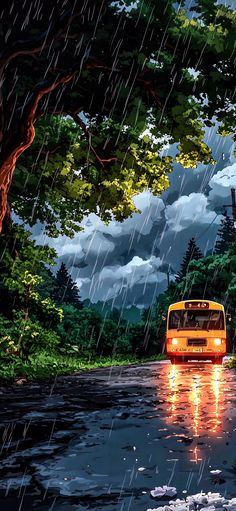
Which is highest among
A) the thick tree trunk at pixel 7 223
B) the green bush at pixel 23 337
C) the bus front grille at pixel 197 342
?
the thick tree trunk at pixel 7 223

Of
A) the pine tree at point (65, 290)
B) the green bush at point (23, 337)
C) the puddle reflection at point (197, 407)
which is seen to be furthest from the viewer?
the pine tree at point (65, 290)

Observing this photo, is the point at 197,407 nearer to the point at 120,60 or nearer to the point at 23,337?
the point at 120,60

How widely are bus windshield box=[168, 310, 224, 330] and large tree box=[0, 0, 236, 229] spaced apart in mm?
12490

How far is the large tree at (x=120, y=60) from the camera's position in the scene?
13.5m

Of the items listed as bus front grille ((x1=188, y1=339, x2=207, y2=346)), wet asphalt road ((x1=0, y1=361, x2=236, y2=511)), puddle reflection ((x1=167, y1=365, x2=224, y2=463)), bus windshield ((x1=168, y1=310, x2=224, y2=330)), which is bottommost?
wet asphalt road ((x1=0, y1=361, x2=236, y2=511))

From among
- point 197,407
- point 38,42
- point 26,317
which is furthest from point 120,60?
point 26,317

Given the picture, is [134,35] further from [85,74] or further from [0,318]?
[0,318]

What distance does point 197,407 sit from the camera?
10.1m

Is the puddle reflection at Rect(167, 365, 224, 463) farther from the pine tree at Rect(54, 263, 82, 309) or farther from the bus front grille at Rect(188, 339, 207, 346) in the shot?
the pine tree at Rect(54, 263, 82, 309)

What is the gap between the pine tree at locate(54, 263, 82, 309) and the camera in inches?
4198

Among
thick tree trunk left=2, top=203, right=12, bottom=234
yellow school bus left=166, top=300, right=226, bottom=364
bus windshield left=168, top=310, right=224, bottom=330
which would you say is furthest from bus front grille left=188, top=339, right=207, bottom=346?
thick tree trunk left=2, top=203, right=12, bottom=234

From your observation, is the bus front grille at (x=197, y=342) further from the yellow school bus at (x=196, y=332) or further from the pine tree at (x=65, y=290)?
the pine tree at (x=65, y=290)

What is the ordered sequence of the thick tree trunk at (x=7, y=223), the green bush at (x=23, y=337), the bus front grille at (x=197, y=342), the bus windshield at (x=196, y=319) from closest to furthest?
the green bush at (x=23, y=337) < the thick tree trunk at (x=7, y=223) < the bus front grille at (x=197, y=342) < the bus windshield at (x=196, y=319)

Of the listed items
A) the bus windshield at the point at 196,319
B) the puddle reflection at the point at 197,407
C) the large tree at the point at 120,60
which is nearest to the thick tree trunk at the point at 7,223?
the large tree at the point at 120,60
